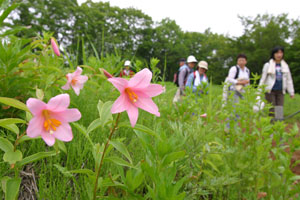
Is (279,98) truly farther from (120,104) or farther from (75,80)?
(120,104)

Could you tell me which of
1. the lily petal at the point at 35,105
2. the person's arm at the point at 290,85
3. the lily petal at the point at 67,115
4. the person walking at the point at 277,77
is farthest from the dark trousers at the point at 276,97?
the lily petal at the point at 35,105

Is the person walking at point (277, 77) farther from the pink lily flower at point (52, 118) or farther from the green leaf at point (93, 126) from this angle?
the pink lily flower at point (52, 118)

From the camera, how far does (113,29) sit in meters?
35.8

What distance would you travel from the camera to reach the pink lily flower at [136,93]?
0.76m

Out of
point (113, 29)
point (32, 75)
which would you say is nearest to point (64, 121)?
point (32, 75)

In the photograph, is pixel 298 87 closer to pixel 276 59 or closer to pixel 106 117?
pixel 276 59

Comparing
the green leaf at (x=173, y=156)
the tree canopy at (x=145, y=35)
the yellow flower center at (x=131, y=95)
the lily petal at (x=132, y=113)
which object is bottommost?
the green leaf at (x=173, y=156)

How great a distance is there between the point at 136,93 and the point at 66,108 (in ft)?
0.88

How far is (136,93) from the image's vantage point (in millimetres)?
830

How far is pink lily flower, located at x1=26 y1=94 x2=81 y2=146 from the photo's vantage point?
0.66 metres

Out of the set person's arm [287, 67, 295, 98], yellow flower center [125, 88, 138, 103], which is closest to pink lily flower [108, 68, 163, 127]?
yellow flower center [125, 88, 138, 103]

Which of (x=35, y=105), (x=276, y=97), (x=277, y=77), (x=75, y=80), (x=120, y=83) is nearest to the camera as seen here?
(x=35, y=105)

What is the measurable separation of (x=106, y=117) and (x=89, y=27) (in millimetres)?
31131

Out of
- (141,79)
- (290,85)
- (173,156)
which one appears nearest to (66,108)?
(141,79)
